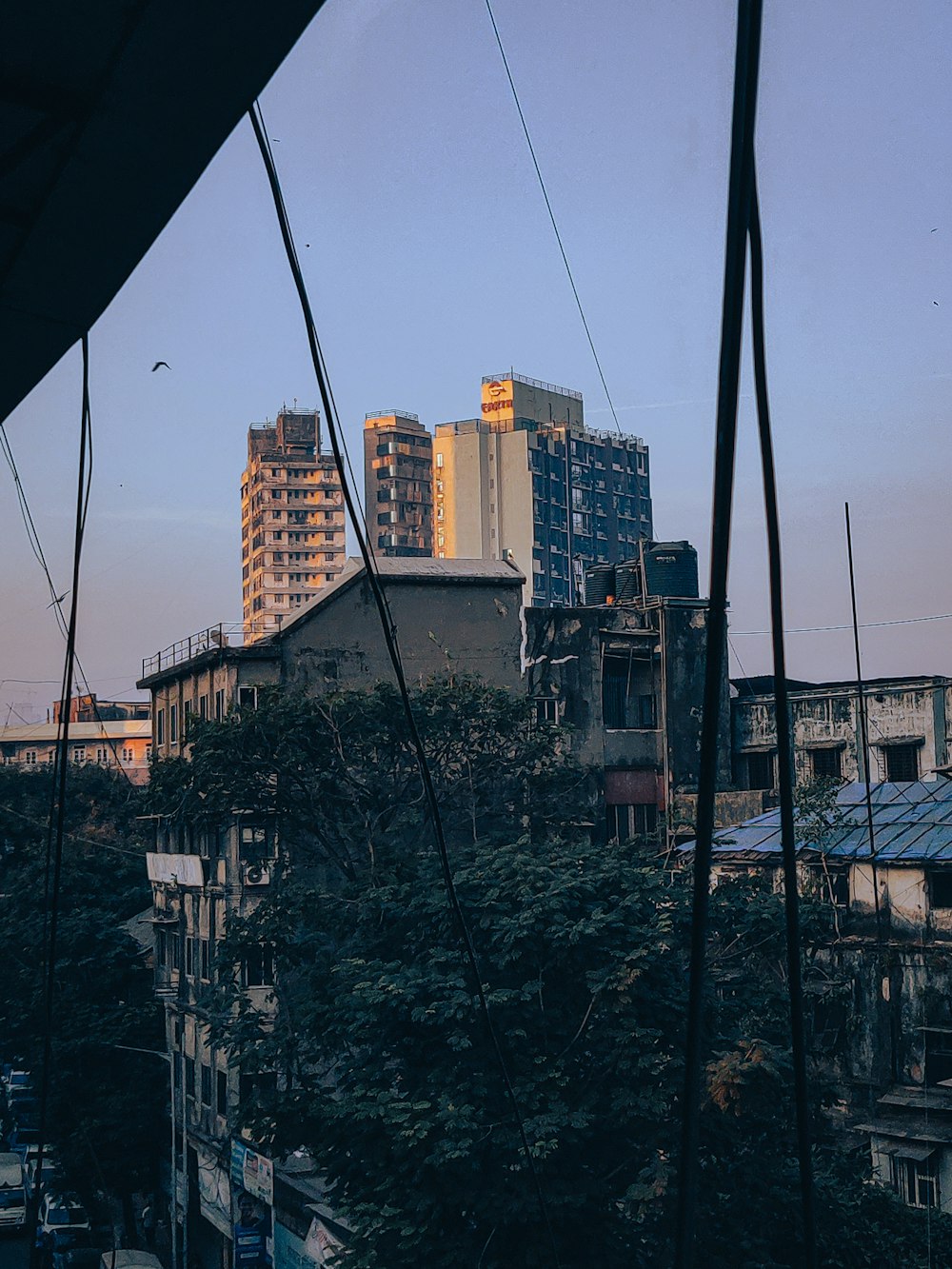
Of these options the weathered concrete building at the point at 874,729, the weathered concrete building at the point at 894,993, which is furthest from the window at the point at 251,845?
the weathered concrete building at the point at 894,993

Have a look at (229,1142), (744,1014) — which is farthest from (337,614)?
(744,1014)

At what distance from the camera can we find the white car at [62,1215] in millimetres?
27422

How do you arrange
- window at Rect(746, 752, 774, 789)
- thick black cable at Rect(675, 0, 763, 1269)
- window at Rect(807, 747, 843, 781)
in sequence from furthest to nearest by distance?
window at Rect(746, 752, 774, 789) → window at Rect(807, 747, 843, 781) → thick black cable at Rect(675, 0, 763, 1269)

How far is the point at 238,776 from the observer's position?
79.7ft

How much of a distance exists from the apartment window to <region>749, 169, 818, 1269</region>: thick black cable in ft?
61.5

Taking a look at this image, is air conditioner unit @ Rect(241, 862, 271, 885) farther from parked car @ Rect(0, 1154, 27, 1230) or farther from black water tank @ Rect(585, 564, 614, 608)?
black water tank @ Rect(585, 564, 614, 608)

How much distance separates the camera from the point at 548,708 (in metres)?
31.6

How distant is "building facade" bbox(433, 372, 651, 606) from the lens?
80.6m

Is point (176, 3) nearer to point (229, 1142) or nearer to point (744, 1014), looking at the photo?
point (744, 1014)

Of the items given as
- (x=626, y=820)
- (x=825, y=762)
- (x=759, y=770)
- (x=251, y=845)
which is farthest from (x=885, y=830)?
(x=251, y=845)

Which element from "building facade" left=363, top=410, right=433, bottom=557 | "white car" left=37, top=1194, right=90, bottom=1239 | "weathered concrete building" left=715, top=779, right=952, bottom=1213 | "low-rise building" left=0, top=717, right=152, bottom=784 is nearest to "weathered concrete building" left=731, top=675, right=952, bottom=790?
"weathered concrete building" left=715, top=779, right=952, bottom=1213

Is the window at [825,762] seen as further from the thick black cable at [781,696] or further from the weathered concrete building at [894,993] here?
the thick black cable at [781,696]

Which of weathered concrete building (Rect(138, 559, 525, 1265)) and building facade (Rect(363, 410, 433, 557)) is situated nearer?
weathered concrete building (Rect(138, 559, 525, 1265))

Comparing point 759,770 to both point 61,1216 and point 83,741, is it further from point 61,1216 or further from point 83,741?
point 83,741
